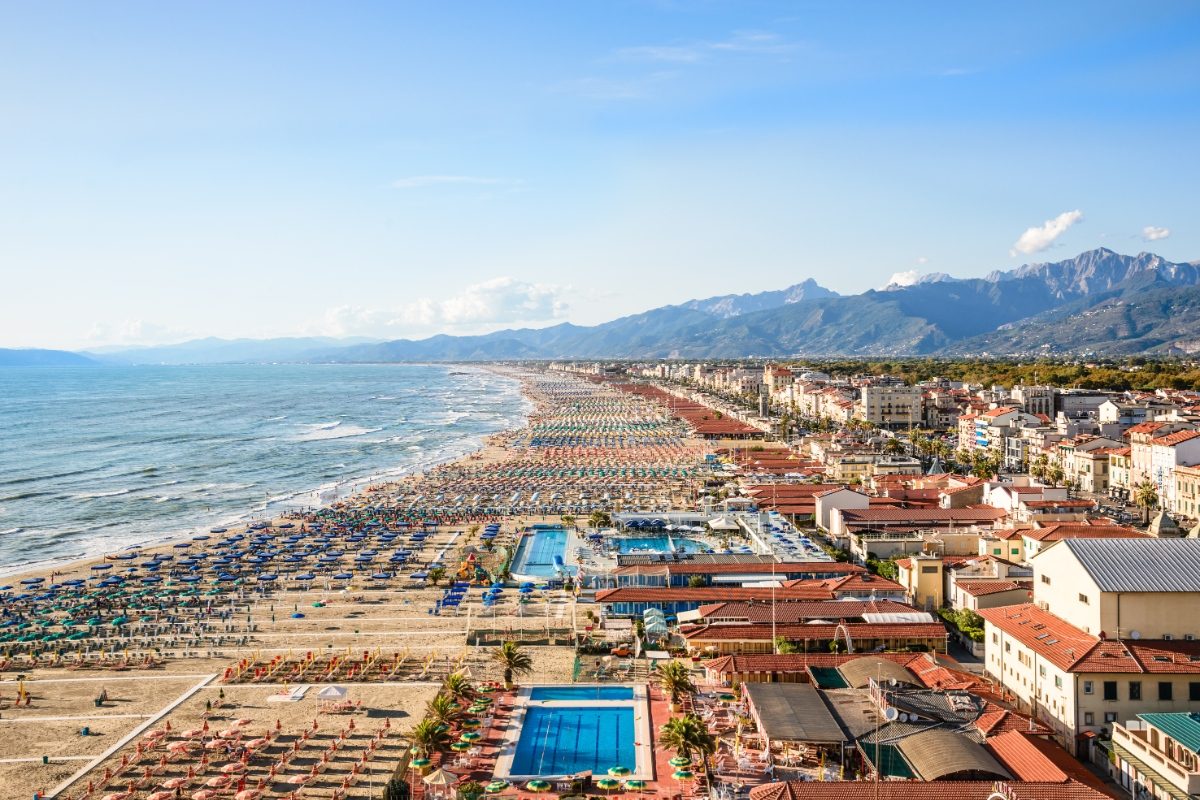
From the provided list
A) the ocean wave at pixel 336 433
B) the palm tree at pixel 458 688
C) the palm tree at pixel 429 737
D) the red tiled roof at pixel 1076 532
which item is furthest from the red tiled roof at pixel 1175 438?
the ocean wave at pixel 336 433

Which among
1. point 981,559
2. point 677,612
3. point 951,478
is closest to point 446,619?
point 677,612

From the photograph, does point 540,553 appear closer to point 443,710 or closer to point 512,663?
point 512,663

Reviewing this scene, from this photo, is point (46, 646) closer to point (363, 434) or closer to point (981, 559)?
point (981, 559)

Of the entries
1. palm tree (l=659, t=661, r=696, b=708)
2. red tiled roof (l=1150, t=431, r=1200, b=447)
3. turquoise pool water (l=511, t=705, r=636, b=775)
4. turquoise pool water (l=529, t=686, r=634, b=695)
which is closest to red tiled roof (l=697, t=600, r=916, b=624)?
turquoise pool water (l=529, t=686, r=634, b=695)

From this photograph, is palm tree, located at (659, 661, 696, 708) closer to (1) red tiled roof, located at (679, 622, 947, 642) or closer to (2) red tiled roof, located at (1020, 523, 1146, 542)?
(1) red tiled roof, located at (679, 622, 947, 642)

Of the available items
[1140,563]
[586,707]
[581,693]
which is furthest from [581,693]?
[1140,563]

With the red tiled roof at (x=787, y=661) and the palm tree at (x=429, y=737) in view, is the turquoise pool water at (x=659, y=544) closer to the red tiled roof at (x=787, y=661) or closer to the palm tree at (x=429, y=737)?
the red tiled roof at (x=787, y=661)
